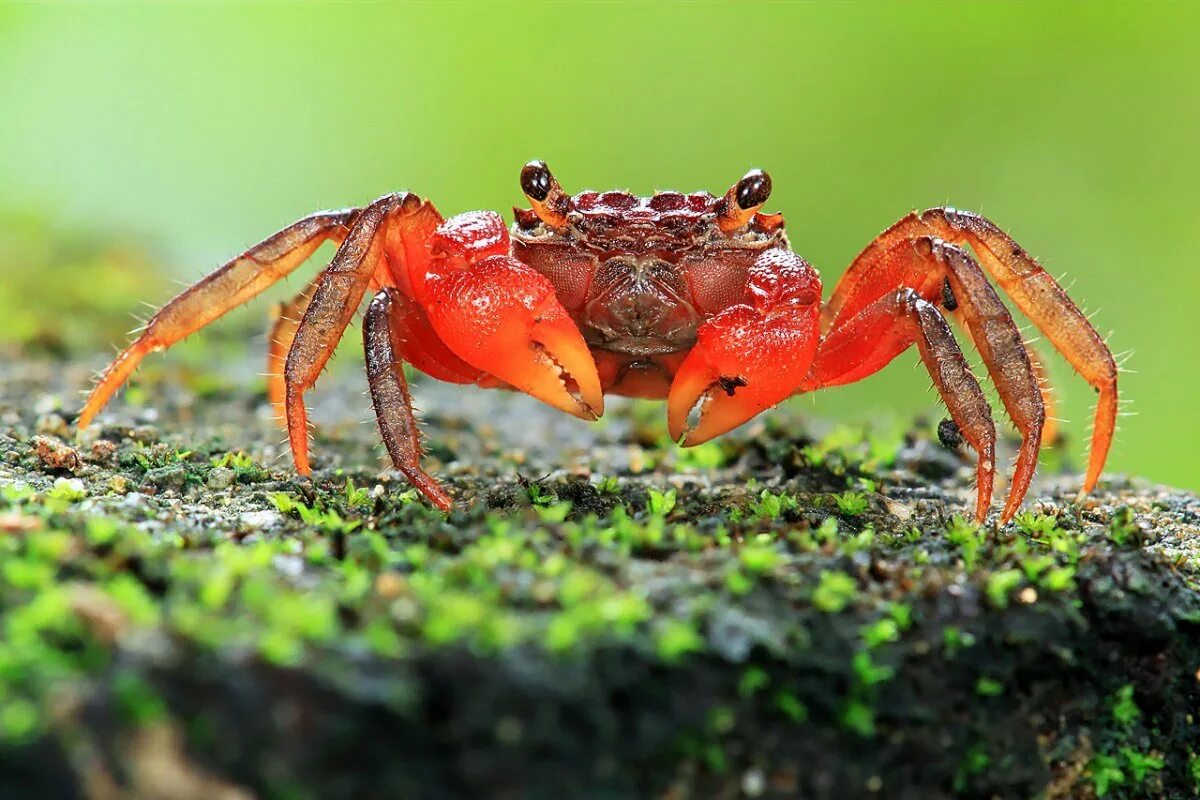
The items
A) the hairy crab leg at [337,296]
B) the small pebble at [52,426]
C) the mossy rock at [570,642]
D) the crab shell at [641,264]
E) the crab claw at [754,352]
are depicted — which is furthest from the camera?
the small pebble at [52,426]

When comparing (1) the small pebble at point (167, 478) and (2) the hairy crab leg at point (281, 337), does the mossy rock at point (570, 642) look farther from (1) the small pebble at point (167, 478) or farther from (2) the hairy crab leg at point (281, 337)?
(2) the hairy crab leg at point (281, 337)

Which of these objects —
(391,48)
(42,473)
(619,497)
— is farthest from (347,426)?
(391,48)

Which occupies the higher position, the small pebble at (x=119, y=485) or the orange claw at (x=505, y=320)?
the orange claw at (x=505, y=320)

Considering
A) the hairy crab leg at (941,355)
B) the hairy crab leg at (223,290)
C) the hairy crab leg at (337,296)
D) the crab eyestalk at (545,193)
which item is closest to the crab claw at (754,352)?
the hairy crab leg at (941,355)

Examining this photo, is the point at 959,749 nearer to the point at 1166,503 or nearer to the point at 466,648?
the point at 466,648

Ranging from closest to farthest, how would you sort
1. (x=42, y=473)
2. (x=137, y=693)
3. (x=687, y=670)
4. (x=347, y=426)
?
(x=137, y=693) < (x=687, y=670) < (x=42, y=473) < (x=347, y=426)

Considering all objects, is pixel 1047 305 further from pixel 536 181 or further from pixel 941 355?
pixel 536 181

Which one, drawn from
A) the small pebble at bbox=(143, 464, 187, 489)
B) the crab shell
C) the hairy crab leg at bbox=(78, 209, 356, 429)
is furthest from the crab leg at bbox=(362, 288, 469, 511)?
the small pebble at bbox=(143, 464, 187, 489)

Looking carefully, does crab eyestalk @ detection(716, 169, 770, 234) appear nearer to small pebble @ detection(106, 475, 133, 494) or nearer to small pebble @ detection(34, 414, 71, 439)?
small pebble @ detection(106, 475, 133, 494)
